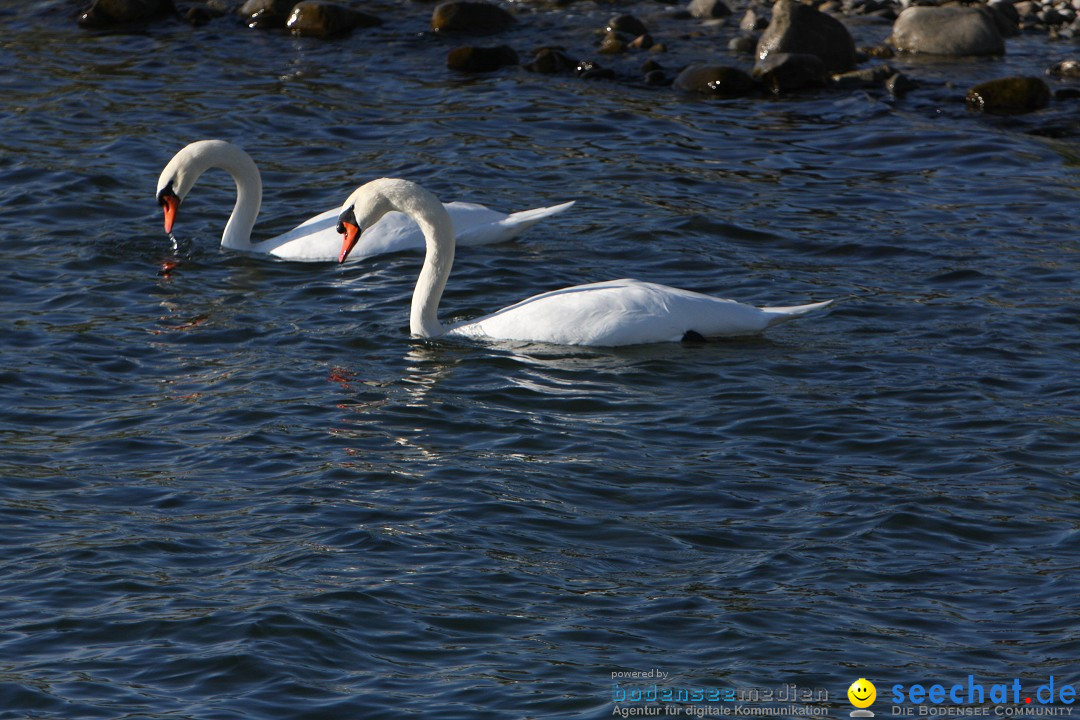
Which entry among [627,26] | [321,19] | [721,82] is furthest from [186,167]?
[627,26]

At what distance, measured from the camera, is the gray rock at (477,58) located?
699 inches

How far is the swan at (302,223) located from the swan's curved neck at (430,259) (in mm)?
1264

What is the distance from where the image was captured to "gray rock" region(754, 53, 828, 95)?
55.7ft

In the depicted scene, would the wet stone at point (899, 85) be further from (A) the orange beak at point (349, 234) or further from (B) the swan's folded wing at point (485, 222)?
(A) the orange beak at point (349, 234)

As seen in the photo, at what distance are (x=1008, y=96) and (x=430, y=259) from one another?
7.82m

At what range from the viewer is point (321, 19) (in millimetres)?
19266

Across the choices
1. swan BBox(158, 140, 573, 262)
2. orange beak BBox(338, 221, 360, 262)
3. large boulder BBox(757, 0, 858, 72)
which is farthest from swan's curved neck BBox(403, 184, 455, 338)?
large boulder BBox(757, 0, 858, 72)

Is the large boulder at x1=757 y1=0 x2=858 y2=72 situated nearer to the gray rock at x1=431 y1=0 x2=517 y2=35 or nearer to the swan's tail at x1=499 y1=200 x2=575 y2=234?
the gray rock at x1=431 y1=0 x2=517 y2=35

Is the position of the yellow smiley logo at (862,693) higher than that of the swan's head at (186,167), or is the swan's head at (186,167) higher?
the swan's head at (186,167)

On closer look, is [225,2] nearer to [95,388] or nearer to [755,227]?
[755,227]

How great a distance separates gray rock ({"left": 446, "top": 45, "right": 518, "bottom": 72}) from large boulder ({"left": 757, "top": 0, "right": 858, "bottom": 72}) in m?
2.95

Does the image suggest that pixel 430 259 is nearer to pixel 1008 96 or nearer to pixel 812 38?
pixel 1008 96

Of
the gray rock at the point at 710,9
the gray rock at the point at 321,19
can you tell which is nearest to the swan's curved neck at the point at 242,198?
the gray rock at the point at 321,19

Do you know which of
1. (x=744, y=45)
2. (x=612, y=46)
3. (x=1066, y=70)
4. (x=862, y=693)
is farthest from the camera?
(x=612, y=46)
